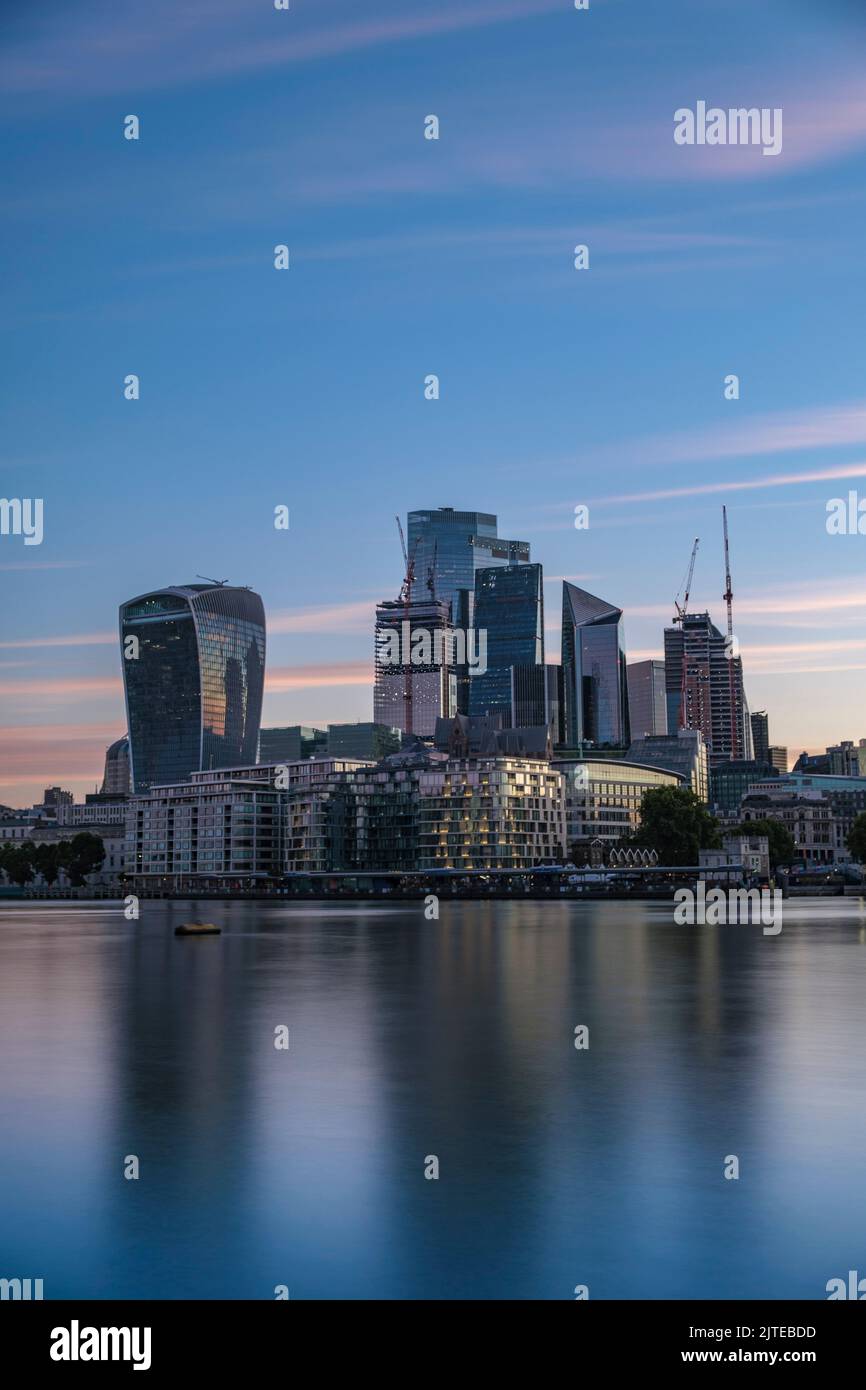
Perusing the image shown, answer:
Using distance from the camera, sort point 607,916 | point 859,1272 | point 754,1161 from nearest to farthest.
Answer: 1. point 859,1272
2. point 754,1161
3. point 607,916

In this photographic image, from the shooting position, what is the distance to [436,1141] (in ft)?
73.6

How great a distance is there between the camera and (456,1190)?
1966 centimetres

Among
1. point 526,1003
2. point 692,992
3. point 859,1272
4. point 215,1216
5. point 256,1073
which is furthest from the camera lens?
point 692,992

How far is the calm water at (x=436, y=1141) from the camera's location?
17.0 m

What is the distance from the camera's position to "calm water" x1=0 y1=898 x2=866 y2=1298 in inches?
671

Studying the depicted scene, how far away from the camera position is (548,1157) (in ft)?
70.8

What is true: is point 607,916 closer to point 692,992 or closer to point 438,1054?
point 692,992

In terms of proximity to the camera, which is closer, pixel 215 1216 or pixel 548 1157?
pixel 215 1216
